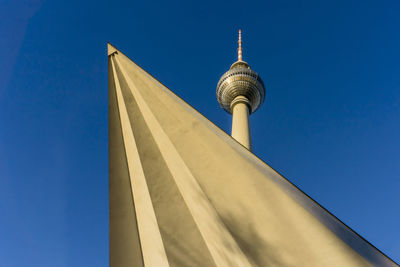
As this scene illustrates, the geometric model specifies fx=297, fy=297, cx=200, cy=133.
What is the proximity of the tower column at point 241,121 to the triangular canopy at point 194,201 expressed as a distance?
28798 millimetres

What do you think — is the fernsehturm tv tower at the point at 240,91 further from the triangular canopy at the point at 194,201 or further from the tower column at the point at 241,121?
the triangular canopy at the point at 194,201

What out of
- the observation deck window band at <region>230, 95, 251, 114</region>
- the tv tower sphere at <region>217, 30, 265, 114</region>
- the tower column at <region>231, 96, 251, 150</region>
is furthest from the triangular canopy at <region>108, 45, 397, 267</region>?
the tv tower sphere at <region>217, 30, 265, 114</region>

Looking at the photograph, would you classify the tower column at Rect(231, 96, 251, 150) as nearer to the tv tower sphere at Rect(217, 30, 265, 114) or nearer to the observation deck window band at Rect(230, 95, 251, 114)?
the observation deck window band at Rect(230, 95, 251, 114)

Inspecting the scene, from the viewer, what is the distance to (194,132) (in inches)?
186

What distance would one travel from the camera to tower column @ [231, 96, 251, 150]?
35.6m

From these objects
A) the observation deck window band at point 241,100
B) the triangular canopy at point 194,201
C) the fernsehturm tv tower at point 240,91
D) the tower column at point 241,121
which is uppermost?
the fernsehturm tv tower at point 240,91

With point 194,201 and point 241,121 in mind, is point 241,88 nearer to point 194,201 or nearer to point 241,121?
point 241,121

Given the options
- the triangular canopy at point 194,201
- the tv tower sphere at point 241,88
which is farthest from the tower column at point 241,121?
the triangular canopy at point 194,201

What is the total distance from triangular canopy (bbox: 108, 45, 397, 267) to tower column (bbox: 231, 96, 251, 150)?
94.5ft

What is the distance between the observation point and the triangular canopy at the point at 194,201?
10.5 ft

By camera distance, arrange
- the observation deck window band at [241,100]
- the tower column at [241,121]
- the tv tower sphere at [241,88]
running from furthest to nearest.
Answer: the tv tower sphere at [241,88] → the observation deck window band at [241,100] → the tower column at [241,121]

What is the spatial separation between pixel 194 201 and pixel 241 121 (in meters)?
36.3

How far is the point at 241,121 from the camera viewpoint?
4016cm

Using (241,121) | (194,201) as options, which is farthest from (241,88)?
(194,201)
